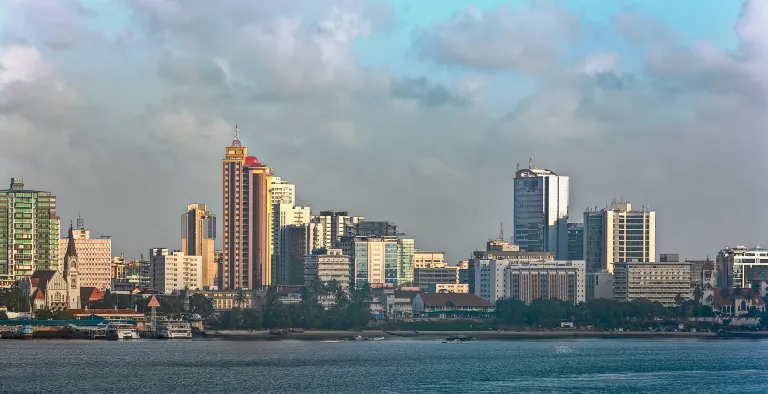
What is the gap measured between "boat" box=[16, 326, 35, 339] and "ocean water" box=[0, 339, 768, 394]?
840 cm

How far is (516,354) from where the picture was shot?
534 feet

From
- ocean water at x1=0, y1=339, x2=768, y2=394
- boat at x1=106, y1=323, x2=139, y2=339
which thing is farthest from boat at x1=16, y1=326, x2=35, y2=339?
boat at x1=106, y1=323, x2=139, y2=339

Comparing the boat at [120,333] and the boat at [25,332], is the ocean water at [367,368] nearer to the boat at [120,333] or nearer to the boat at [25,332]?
the boat at [25,332]

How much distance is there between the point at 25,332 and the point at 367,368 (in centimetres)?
7460

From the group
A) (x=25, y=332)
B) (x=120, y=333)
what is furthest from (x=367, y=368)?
(x=25, y=332)

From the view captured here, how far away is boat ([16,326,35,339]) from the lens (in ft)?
629

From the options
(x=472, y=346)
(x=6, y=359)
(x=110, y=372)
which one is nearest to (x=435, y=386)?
(x=110, y=372)

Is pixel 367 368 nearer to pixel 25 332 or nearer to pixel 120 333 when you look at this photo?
pixel 120 333

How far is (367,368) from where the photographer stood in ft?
435

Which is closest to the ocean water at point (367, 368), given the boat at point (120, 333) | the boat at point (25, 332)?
the boat at point (25, 332)

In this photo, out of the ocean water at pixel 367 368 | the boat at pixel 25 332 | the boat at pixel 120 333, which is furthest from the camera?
the boat at pixel 120 333

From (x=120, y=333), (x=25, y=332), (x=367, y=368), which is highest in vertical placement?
(x=25, y=332)

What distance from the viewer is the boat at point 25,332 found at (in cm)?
19175

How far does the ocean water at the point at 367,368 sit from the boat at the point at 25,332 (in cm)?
840
